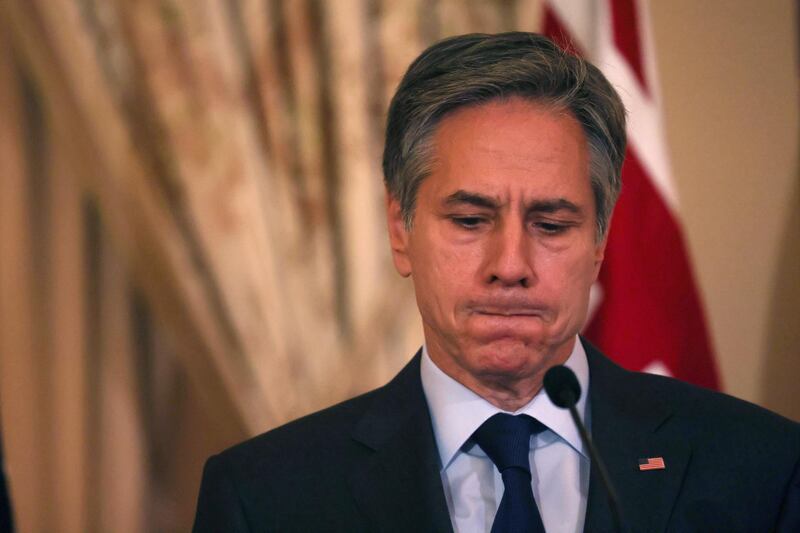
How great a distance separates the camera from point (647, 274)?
9.44 ft

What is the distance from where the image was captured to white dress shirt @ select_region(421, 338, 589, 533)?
62.1 inches

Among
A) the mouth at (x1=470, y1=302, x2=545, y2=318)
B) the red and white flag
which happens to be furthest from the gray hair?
the red and white flag

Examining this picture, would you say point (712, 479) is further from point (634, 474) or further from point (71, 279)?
point (71, 279)

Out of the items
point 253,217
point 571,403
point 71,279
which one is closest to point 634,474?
point 571,403

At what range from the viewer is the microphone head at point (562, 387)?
132 cm

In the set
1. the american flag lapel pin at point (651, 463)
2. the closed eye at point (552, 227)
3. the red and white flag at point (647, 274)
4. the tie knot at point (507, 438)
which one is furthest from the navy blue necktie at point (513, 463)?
the red and white flag at point (647, 274)

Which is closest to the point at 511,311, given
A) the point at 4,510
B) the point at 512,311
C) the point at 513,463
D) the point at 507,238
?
the point at 512,311

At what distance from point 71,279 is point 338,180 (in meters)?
0.81

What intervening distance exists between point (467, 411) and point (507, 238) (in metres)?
0.30

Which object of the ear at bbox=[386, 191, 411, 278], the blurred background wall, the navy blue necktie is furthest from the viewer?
the blurred background wall

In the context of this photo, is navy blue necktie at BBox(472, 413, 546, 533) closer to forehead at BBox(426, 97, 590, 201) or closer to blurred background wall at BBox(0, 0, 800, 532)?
forehead at BBox(426, 97, 590, 201)

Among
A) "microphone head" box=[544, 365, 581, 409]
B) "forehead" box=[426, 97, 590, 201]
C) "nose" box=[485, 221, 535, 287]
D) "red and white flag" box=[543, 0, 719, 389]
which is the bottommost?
"red and white flag" box=[543, 0, 719, 389]

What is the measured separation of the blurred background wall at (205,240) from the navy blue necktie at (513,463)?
138cm

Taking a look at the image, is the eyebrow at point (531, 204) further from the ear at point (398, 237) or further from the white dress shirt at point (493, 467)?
the white dress shirt at point (493, 467)
